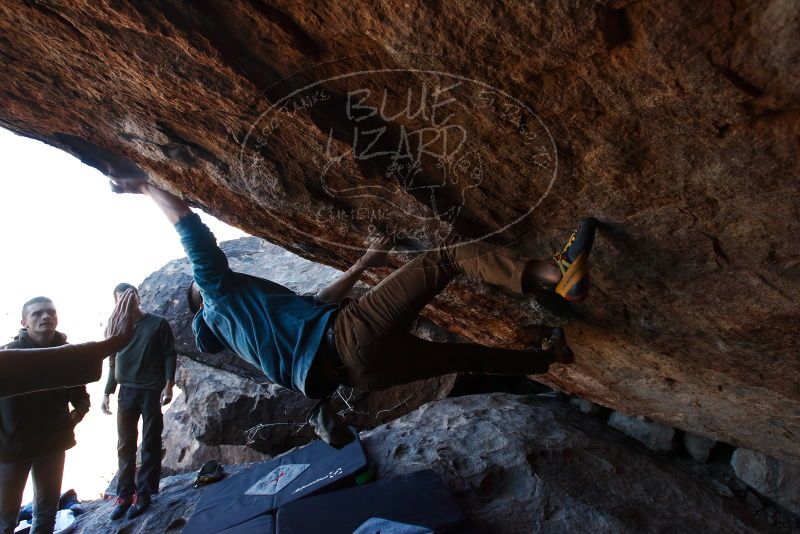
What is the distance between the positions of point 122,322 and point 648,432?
5.00m

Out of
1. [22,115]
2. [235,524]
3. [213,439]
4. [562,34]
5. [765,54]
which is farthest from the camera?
[213,439]

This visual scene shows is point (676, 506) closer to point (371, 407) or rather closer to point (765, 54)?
point (765, 54)

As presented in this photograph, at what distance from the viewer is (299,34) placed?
2.19m

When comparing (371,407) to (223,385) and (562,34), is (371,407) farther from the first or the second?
(562,34)

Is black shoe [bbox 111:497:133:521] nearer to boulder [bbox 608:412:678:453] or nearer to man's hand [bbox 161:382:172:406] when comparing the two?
man's hand [bbox 161:382:172:406]

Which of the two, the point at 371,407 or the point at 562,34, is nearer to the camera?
the point at 562,34

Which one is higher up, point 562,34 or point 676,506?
point 562,34

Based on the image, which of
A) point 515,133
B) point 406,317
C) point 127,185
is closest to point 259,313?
point 406,317

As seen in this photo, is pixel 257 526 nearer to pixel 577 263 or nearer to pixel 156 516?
pixel 156 516

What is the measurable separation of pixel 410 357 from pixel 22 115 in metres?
3.32

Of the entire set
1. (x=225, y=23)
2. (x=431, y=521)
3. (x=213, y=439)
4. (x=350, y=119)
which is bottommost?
(x=431, y=521)

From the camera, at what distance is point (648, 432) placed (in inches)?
194

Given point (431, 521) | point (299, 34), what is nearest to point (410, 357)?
point (431, 521)

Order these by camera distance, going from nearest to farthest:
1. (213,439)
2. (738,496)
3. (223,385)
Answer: (738,496) < (213,439) < (223,385)
